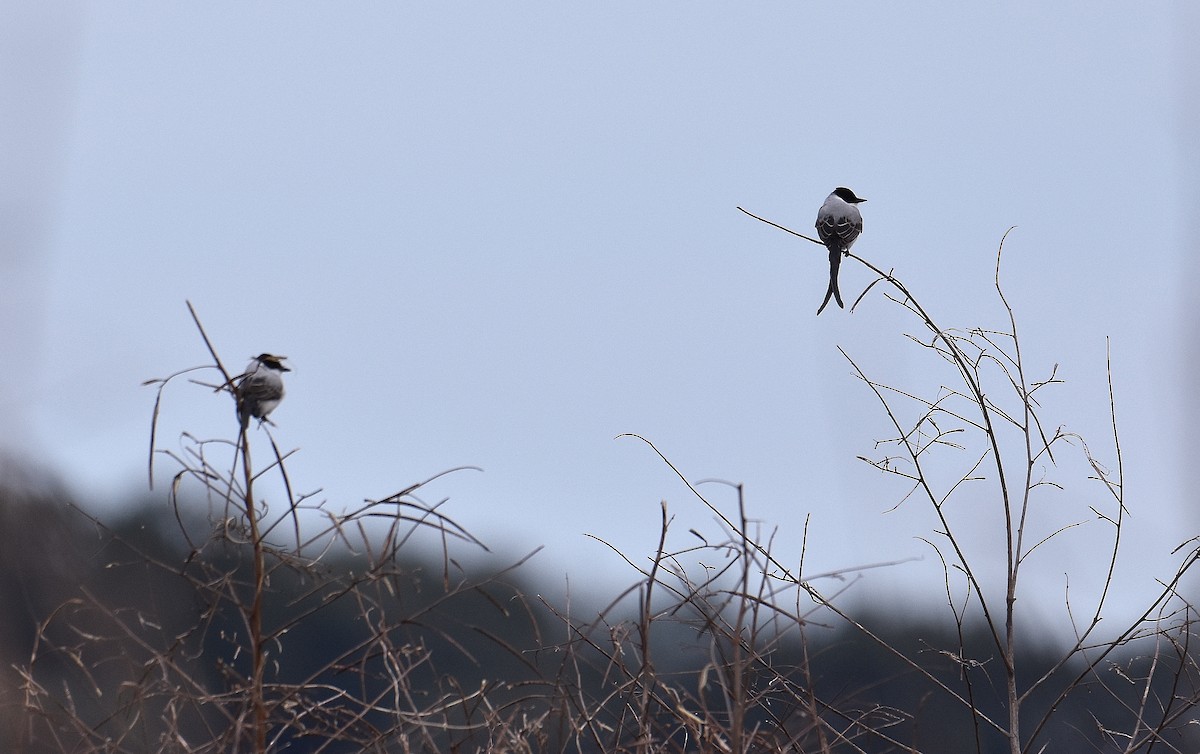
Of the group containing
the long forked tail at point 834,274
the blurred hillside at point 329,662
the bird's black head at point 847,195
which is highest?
the bird's black head at point 847,195

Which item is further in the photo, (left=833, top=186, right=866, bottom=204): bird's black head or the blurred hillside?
(left=833, top=186, right=866, bottom=204): bird's black head

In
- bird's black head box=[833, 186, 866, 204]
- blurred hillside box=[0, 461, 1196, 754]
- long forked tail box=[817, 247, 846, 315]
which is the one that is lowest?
blurred hillside box=[0, 461, 1196, 754]

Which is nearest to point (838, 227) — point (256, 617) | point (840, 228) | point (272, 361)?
point (840, 228)

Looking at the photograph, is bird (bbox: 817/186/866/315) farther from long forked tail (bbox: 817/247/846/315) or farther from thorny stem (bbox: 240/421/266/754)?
thorny stem (bbox: 240/421/266/754)

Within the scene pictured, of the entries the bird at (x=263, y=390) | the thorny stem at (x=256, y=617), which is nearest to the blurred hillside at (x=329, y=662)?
the thorny stem at (x=256, y=617)

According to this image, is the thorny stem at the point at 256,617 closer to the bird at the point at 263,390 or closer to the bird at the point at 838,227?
the bird at the point at 263,390

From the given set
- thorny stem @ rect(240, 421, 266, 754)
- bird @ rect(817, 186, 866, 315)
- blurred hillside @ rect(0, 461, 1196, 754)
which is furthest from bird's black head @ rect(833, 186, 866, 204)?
thorny stem @ rect(240, 421, 266, 754)

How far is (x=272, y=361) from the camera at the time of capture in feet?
18.7

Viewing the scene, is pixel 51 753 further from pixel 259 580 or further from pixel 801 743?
pixel 801 743

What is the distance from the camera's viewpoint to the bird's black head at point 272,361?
219 inches

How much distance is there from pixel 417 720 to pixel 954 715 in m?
14.0

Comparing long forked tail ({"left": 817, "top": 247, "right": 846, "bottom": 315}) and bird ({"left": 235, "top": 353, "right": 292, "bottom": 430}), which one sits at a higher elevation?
long forked tail ({"left": 817, "top": 247, "right": 846, "bottom": 315})

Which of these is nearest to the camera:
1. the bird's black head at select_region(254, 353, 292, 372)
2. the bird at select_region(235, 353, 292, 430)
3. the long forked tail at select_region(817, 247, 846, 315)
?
the bird at select_region(235, 353, 292, 430)

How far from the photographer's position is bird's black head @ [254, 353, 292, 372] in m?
5.55
